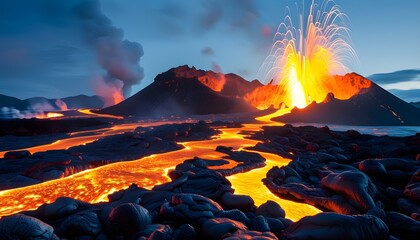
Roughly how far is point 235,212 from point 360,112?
55417mm

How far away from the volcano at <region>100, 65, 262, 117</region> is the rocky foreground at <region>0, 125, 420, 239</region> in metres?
83.4

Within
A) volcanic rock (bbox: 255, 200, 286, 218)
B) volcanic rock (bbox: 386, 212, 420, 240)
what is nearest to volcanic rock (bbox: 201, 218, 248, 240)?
volcanic rock (bbox: 255, 200, 286, 218)

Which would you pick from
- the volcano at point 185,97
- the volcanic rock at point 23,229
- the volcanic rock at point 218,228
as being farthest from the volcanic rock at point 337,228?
the volcano at point 185,97

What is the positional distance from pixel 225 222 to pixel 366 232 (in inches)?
79.5

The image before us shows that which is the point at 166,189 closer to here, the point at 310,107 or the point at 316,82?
the point at 310,107

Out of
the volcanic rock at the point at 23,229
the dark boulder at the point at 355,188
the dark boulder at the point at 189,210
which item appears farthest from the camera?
the dark boulder at the point at 355,188

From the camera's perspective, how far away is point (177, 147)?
14.5 m

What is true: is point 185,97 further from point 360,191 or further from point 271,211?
point 271,211

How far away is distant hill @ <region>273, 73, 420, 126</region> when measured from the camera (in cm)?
4719

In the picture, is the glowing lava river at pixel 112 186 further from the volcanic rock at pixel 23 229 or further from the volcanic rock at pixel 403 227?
the volcanic rock at pixel 23 229

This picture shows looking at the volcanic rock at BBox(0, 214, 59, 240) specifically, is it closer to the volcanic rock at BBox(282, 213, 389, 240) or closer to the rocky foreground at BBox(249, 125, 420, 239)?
the volcanic rock at BBox(282, 213, 389, 240)

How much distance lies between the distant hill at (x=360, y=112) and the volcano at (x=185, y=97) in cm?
4630

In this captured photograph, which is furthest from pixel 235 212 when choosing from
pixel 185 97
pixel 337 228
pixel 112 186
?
pixel 185 97

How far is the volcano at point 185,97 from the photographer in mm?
100750
